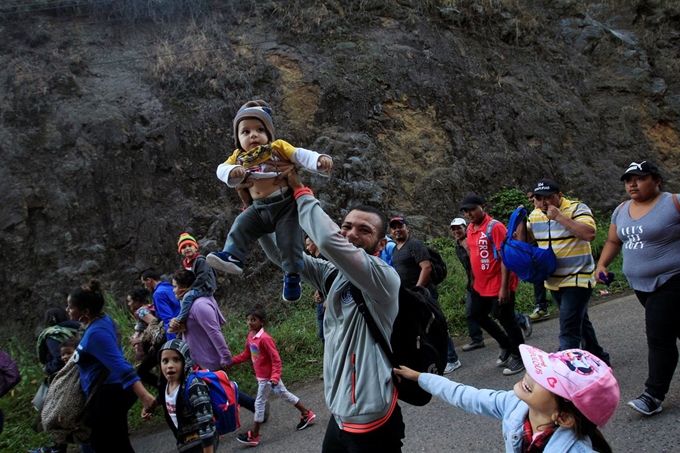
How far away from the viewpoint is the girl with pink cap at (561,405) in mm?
2184

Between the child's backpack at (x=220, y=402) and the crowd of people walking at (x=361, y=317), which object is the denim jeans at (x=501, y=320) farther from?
the child's backpack at (x=220, y=402)

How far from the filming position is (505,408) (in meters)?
2.48

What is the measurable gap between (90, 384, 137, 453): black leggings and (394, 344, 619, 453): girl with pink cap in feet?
10.6

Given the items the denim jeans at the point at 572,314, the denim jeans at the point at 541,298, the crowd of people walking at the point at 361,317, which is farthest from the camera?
the denim jeans at the point at 541,298

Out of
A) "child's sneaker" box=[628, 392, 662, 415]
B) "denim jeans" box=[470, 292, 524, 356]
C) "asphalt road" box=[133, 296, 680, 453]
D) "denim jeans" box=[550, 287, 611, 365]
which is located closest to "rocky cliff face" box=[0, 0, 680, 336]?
"asphalt road" box=[133, 296, 680, 453]

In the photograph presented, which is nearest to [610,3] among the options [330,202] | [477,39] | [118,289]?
[477,39]

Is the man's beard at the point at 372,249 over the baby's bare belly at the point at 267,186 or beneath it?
beneath

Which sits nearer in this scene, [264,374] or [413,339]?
[413,339]

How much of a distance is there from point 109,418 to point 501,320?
164 inches

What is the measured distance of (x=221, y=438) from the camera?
5.60 metres

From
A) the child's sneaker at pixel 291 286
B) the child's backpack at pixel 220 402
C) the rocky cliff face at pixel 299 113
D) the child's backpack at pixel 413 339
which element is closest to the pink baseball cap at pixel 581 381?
the child's backpack at pixel 413 339

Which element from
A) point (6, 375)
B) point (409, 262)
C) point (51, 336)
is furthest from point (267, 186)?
point (51, 336)

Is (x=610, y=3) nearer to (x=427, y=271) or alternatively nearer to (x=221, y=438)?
(x=427, y=271)

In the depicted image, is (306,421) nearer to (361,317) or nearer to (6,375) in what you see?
(6,375)
